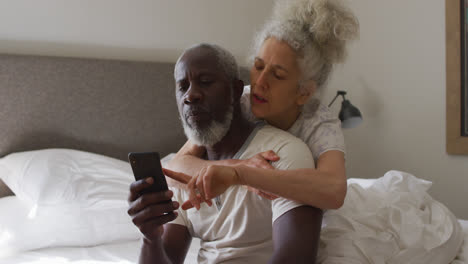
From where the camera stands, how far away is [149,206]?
89 cm

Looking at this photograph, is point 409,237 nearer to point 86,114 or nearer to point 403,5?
point 86,114

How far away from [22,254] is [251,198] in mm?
1106

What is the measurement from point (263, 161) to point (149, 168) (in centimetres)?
27

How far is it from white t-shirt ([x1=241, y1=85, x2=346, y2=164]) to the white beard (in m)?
0.13

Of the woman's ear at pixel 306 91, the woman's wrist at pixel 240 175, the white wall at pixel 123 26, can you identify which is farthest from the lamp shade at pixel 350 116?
the woman's wrist at pixel 240 175

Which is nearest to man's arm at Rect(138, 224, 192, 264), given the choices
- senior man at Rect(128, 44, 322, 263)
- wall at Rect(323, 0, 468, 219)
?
senior man at Rect(128, 44, 322, 263)

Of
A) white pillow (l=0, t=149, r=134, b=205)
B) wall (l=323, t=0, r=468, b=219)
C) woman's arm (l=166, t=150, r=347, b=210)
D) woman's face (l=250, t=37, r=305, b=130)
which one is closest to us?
woman's arm (l=166, t=150, r=347, b=210)

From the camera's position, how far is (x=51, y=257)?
1560mm

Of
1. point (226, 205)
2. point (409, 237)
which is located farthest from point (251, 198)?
point (409, 237)

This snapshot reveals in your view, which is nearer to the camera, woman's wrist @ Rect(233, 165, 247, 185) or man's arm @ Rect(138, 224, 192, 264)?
woman's wrist @ Rect(233, 165, 247, 185)

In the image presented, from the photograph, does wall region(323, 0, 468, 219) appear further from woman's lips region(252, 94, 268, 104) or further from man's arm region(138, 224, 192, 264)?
man's arm region(138, 224, 192, 264)

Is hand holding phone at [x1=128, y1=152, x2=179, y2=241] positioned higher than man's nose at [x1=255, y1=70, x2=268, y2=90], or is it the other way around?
man's nose at [x1=255, y1=70, x2=268, y2=90]

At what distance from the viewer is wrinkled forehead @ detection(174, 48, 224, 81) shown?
1053 millimetres

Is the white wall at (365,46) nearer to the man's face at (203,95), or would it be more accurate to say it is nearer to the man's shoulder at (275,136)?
the man's face at (203,95)
